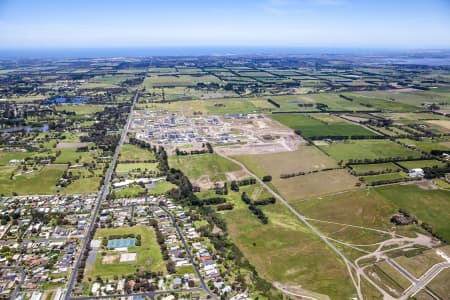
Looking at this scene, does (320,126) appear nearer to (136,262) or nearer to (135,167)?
(135,167)

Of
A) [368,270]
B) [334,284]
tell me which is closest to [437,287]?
[368,270]

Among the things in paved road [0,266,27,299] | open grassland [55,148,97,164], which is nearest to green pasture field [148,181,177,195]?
open grassland [55,148,97,164]

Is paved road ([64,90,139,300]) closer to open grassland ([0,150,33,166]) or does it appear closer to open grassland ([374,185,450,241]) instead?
open grassland ([0,150,33,166])

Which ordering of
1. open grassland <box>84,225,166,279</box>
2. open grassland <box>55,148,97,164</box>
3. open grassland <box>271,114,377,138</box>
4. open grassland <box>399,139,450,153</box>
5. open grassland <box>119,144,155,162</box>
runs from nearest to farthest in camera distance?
open grassland <box>84,225,166,279</box> < open grassland <box>55,148,97,164</box> < open grassland <box>119,144,155,162</box> < open grassland <box>399,139,450,153</box> < open grassland <box>271,114,377,138</box>

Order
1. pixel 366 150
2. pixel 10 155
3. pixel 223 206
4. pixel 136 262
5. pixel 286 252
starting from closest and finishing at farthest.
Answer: pixel 136 262 → pixel 286 252 → pixel 223 206 → pixel 10 155 → pixel 366 150

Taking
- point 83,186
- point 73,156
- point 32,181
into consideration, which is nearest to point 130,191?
point 83,186
